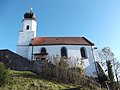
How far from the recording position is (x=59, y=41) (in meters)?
36.5

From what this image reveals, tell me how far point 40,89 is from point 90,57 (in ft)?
55.6

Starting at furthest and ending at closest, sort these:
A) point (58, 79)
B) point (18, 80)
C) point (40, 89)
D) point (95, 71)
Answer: point (95, 71) → point (58, 79) → point (18, 80) → point (40, 89)

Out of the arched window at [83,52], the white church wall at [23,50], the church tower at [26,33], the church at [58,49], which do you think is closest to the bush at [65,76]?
the church at [58,49]

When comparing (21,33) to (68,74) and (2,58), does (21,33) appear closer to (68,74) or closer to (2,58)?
(2,58)

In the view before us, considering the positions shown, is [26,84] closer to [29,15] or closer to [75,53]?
[75,53]

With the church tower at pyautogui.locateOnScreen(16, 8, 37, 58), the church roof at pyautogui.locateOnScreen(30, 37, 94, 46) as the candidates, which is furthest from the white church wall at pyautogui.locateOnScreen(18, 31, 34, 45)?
the church roof at pyautogui.locateOnScreen(30, 37, 94, 46)

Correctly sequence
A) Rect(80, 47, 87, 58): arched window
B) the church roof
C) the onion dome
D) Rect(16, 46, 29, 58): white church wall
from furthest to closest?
the onion dome
the church roof
Rect(16, 46, 29, 58): white church wall
Rect(80, 47, 87, 58): arched window

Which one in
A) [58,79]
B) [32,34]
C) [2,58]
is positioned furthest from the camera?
[32,34]

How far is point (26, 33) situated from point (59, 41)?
7.60 m

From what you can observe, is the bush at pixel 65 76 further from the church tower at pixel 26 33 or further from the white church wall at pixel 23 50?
the church tower at pixel 26 33

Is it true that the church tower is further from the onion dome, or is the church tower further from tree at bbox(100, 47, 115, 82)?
tree at bbox(100, 47, 115, 82)

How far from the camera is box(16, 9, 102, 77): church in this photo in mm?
32062

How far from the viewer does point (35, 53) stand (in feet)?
108

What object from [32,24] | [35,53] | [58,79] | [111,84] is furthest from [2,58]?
[111,84]
